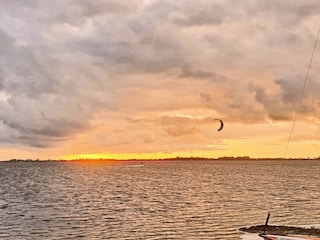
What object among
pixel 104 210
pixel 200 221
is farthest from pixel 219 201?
pixel 200 221

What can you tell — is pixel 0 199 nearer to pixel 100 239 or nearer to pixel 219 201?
pixel 219 201

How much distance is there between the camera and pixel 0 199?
103188 mm

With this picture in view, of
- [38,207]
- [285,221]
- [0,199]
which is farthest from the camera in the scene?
[0,199]

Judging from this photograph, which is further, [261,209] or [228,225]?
[261,209]

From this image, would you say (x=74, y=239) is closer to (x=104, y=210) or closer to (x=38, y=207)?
(x=104, y=210)

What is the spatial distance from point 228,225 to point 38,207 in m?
41.0

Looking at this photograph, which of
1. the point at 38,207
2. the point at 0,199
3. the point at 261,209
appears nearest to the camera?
the point at 261,209

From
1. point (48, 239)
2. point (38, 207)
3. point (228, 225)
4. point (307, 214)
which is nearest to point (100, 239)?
point (48, 239)

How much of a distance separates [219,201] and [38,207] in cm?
3177

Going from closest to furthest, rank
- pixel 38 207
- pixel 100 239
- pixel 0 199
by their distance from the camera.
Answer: pixel 100 239 < pixel 38 207 < pixel 0 199

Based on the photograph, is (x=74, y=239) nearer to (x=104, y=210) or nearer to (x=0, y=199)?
(x=104, y=210)

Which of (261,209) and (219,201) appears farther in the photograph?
(219,201)

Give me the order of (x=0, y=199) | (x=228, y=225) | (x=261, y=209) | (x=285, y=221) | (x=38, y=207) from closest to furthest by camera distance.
→ (x=228, y=225) → (x=285, y=221) → (x=261, y=209) → (x=38, y=207) → (x=0, y=199)

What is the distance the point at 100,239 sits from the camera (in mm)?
49188
